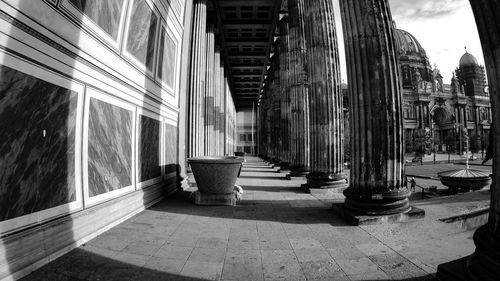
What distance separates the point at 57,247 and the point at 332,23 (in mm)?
8239

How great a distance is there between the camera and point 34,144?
2.63 m

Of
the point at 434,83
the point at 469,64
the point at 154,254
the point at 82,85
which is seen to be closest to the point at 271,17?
the point at 82,85

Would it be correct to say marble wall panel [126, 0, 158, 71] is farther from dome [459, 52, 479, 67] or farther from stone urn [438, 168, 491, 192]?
dome [459, 52, 479, 67]

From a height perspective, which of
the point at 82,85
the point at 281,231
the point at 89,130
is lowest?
the point at 281,231

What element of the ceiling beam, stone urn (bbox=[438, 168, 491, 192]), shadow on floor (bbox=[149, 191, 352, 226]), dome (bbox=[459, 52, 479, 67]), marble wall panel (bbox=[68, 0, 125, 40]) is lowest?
stone urn (bbox=[438, 168, 491, 192])

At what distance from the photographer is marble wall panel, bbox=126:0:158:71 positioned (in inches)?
192

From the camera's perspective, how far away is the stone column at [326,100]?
7.41 metres

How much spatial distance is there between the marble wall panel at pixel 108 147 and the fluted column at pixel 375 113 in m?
4.14

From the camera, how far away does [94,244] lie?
10.4 feet

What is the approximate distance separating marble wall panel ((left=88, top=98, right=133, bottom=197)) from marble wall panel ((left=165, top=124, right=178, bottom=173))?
6.98ft

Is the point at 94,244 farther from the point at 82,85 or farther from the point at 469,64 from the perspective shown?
the point at 469,64

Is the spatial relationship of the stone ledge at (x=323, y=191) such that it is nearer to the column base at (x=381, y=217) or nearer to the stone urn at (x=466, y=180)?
the column base at (x=381, y=217)

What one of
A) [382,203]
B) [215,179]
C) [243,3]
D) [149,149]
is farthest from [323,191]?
[243,3]

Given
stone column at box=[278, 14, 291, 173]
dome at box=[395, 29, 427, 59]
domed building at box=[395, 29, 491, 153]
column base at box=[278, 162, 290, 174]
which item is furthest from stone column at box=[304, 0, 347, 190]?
dome at box=[395, 29, 427, 59]
